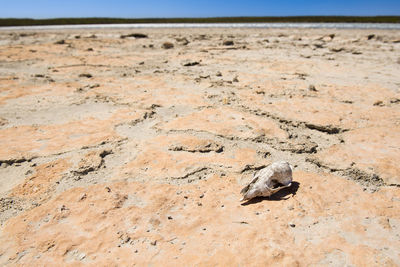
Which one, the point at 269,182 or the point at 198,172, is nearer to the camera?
the point at 269,182

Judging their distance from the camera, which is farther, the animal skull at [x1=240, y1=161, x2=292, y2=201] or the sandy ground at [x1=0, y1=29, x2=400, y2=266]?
the animal skull at [x1=240, y1=161, x2=292, y2=201]

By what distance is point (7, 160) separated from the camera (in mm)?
1661

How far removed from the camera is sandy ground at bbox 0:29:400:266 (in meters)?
1.04

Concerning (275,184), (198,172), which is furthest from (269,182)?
(198,172)

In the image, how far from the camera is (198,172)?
4.96ft

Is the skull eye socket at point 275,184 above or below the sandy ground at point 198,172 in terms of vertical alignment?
above

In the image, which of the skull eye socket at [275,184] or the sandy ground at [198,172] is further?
the skull eye socket at [275,184]

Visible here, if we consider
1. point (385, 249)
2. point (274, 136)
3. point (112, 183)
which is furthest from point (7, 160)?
point (385, 249)

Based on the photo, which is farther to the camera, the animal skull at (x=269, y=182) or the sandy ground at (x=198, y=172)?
the animal skull at (x=269, y=182)

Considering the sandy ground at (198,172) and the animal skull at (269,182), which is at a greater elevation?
the animal skull at (269,182)

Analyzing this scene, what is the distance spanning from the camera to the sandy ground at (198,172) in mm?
1036

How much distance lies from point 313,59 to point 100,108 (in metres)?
3.36

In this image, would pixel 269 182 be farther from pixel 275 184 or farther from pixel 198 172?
pixel 198 172

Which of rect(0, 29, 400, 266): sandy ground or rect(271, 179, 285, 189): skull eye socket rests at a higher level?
rect(271, 179, 285, 189): skull eye socket
